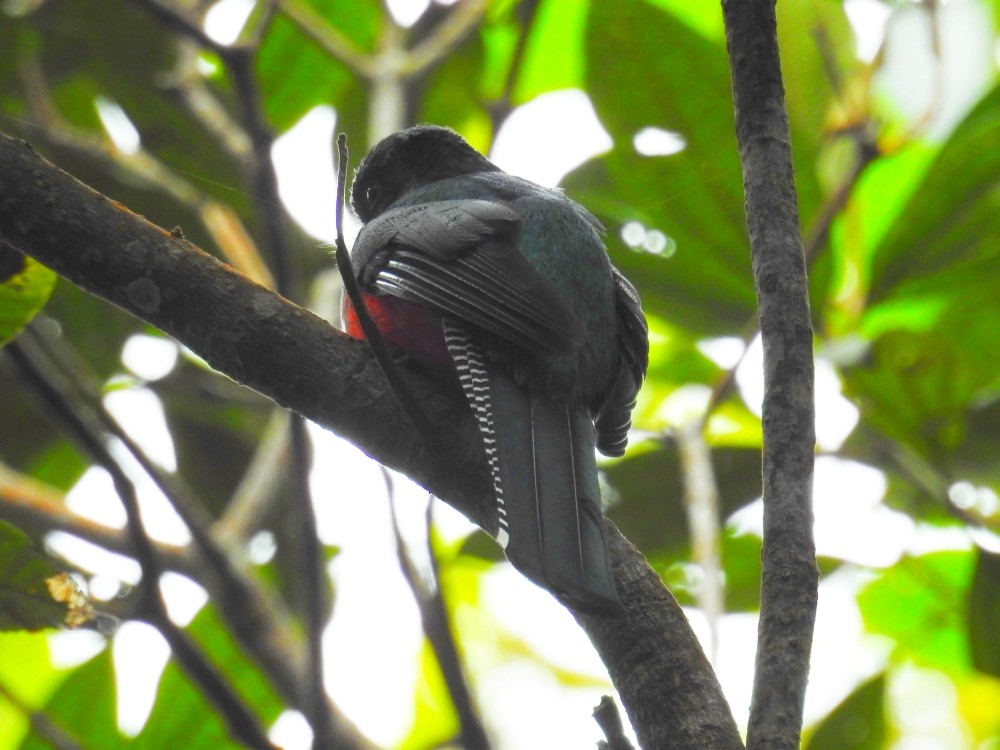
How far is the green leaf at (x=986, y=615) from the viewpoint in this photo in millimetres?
2943

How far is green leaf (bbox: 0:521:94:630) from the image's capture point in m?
2.38

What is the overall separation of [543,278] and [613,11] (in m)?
1.23

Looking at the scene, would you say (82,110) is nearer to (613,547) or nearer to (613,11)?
(613,11)

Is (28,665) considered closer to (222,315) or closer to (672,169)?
A: (222,315)

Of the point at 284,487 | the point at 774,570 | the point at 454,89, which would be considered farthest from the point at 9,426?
the point at 774,570

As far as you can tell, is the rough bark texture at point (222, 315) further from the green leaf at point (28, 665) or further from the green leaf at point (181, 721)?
the green leaf at point (28, 665)

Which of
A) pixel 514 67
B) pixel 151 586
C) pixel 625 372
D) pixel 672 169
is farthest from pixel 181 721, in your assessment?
pixel 514 67

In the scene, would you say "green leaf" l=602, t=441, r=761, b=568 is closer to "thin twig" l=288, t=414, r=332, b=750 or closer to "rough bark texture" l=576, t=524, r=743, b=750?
"thin twig" l=288, t=414, r=332, b=750

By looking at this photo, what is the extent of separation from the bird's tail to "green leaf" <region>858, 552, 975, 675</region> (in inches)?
69.3

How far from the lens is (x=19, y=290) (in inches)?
95.9

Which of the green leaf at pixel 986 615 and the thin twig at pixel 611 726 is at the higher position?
the green leaf at pixel 986 615

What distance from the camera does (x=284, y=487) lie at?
13.6 ft

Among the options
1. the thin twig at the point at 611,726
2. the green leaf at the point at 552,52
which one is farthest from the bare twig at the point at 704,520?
the green leaf at the point at 552,52

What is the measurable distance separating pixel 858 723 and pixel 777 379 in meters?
1.51
